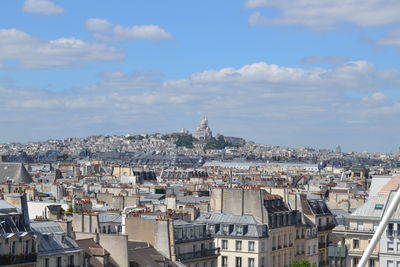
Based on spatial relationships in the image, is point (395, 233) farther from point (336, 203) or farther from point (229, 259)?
point (336, 203)

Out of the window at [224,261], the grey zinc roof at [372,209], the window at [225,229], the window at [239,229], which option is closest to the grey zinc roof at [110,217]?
the window at [225,229]

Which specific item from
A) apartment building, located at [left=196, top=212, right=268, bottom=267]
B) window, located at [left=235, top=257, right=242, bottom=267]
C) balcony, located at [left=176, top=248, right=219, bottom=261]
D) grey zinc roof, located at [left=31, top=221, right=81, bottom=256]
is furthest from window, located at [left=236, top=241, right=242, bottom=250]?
grey zinc roof, located at [left=31, top=221, right=81, bottom=256]

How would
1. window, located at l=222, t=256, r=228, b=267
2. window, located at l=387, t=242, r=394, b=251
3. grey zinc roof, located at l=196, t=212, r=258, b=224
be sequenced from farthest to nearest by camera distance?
1. grey zinc roof, located at l=196, t=212, r=258, b=224
2. window, located at l=222, t=256, r=228, b=267
3. window, located at l=387, t=242, r=394, b=251

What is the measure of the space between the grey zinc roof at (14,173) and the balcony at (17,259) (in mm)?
49654

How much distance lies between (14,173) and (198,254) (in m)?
42.3

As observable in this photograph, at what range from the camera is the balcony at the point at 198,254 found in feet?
138

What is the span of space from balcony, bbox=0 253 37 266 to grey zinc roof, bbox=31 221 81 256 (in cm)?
67

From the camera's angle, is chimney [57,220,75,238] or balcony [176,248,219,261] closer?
chimney [57,220,75,238]

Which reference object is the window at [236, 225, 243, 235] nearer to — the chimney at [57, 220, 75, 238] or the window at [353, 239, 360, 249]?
the window at [353, 239, 360, 249]

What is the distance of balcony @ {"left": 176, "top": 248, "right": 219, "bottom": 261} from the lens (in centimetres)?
4194

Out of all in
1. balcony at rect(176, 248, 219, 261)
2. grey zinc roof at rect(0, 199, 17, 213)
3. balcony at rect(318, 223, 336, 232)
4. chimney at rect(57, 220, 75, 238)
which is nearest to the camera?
grey zinc roof at rect(0, 199, 17, 213)

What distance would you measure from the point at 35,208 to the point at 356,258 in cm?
1474

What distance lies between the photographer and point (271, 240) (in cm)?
4881

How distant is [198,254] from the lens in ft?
144
